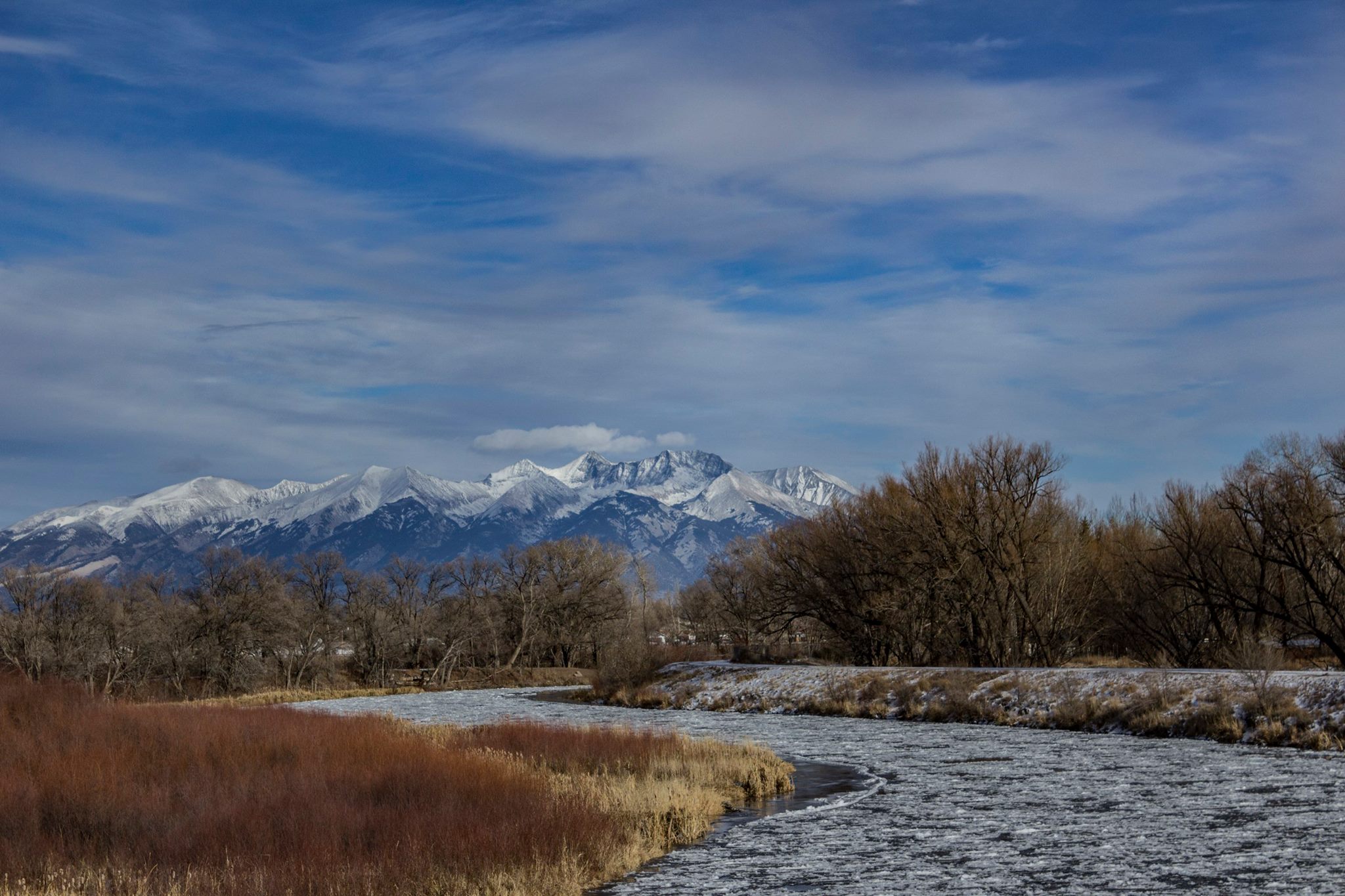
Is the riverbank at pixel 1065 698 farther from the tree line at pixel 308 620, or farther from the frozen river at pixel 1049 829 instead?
the tree line at pixel 308 620

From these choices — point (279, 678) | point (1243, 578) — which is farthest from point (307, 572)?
point (1243, 578)

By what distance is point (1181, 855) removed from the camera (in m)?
14.4

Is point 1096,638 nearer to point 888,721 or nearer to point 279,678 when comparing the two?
point 888,721

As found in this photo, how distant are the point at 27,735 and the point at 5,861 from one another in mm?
8856

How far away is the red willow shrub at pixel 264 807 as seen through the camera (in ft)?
43.6

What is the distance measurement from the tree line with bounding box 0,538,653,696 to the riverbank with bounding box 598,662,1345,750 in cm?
4377

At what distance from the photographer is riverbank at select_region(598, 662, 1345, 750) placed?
29.6 metres

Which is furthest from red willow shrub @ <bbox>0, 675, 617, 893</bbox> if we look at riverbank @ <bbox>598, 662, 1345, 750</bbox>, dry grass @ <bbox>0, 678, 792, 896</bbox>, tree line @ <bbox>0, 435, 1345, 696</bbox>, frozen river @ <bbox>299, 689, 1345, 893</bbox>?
tree line @ <bbox>0, 435, 1345, 696</bbox>

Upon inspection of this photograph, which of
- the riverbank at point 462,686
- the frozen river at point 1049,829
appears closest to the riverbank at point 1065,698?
the frozen river at point 1049,829

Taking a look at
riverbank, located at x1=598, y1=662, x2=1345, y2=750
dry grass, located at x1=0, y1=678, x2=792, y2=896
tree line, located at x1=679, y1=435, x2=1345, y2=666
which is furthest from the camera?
tree line, located at x1=679, y1=435, x2=1345, y2=666

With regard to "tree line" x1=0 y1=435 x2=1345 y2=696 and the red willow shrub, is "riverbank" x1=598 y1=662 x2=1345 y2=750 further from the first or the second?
the red willow shrub

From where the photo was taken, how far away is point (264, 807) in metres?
16.0

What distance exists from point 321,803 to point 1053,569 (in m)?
46.7

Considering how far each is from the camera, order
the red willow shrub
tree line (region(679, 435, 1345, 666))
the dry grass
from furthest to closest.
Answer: tree line (region(679, 435, 1345, 666)), the red willow shrub, the dry grass
